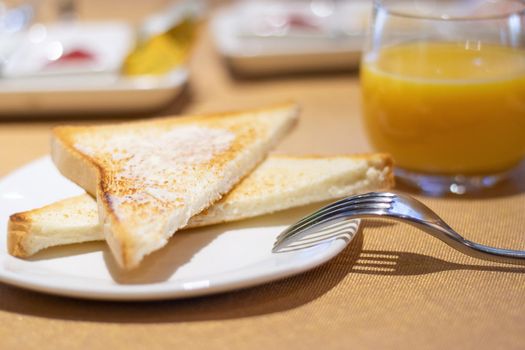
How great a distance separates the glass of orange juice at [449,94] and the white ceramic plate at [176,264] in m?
0.30

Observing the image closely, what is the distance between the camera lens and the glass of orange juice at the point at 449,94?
1.29 m

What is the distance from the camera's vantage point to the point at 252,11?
2.51 meters

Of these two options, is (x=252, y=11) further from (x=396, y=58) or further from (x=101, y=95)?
(x=396, y=58)

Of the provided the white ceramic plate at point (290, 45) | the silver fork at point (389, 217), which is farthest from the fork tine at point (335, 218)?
the white ceramic plate at point (290, 45)

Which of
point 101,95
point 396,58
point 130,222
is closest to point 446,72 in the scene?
point 396,58

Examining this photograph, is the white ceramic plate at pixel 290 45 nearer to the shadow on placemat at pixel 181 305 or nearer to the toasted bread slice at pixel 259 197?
the toasted bread slice at pixel 259 197

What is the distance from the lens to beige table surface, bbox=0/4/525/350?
0.85m

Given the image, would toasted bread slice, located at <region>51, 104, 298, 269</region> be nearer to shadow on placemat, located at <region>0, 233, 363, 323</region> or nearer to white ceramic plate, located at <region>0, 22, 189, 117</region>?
shadow on placemat, located at <region>0, 233, 363, 323</region>

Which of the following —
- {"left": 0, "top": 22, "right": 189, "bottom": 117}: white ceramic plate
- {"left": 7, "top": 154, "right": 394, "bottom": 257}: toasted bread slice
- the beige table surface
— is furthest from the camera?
{"left": 0, "top": 22, "right": 189, "bottom": 117}: white ceramic plate

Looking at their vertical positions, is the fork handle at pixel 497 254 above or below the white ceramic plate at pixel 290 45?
above

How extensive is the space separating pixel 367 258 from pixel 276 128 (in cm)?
41

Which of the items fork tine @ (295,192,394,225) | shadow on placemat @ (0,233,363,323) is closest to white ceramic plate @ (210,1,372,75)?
fork tine @ (295,192,394,225)

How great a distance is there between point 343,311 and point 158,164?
418mm

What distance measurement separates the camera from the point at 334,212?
40.7 inches
